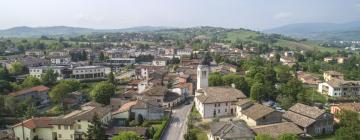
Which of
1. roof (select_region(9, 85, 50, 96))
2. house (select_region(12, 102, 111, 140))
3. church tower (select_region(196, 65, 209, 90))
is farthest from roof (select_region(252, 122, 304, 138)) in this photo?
roof (select_region(9, 85, 50, 96))

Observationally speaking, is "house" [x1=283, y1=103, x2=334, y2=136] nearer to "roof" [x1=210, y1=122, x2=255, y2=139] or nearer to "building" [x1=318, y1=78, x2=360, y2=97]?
"roof" [x1=210, y1=122, x2=255, y2=139]

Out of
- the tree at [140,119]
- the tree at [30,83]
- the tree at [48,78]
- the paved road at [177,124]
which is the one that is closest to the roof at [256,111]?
the paved road at [177,124]

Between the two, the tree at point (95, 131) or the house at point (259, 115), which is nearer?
the tree at point (95, 131)

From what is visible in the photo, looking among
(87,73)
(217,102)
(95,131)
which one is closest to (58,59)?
(87,73)

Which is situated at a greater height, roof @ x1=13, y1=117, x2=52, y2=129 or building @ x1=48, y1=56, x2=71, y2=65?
building @ x1=48, y1=56, x2=71, y2=65

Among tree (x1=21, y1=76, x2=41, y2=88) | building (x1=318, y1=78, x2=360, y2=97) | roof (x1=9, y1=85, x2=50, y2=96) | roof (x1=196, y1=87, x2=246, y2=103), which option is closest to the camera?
roof (x1=196, y1=87, x2=246, y2=103)

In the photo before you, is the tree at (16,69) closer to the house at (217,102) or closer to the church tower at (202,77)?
the church tower at (202,77)

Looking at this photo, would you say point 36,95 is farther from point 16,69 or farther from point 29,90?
point 16,69
